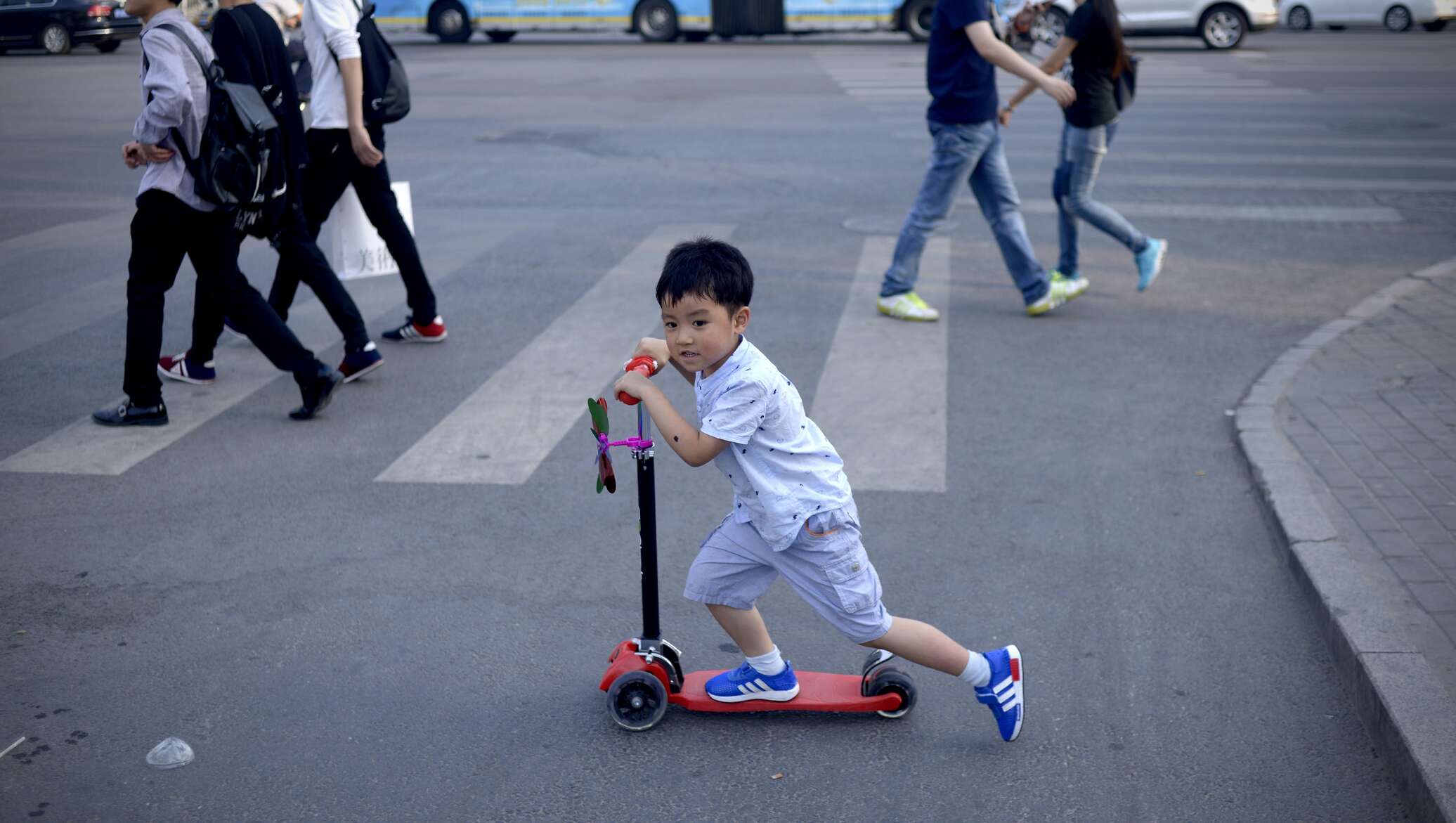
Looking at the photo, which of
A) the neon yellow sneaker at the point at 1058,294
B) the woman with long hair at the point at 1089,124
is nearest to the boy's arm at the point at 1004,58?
the woman with long hair at the point at 1089,124

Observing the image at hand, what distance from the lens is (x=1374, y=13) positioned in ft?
94.5

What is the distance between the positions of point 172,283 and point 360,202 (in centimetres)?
135

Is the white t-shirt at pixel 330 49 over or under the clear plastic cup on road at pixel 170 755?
over

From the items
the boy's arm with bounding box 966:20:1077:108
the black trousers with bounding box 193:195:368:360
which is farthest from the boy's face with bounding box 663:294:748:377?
the boy's arm with bounding box 966:20:1077:108

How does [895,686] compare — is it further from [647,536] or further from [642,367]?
[642,367]

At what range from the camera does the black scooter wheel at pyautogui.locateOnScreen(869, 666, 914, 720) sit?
140 inches

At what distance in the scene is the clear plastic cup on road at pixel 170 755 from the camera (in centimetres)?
336

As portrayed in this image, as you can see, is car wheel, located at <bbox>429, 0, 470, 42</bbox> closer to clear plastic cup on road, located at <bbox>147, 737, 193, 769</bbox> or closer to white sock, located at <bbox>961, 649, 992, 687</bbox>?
clear plastic cup on road, located at <bbox>147, 737, 193, 769</bbox>

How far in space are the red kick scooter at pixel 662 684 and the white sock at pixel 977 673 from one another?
0.19 metres

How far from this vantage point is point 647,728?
3.56 m

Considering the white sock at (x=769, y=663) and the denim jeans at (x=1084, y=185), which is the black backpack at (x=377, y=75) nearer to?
→ the denim jeans at (x=1084, y=185)

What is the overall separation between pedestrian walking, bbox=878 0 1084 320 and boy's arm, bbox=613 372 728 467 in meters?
4.49

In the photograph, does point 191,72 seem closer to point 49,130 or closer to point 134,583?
point 134,583

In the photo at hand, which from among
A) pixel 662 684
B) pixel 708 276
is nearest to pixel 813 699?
pixel 662 684
